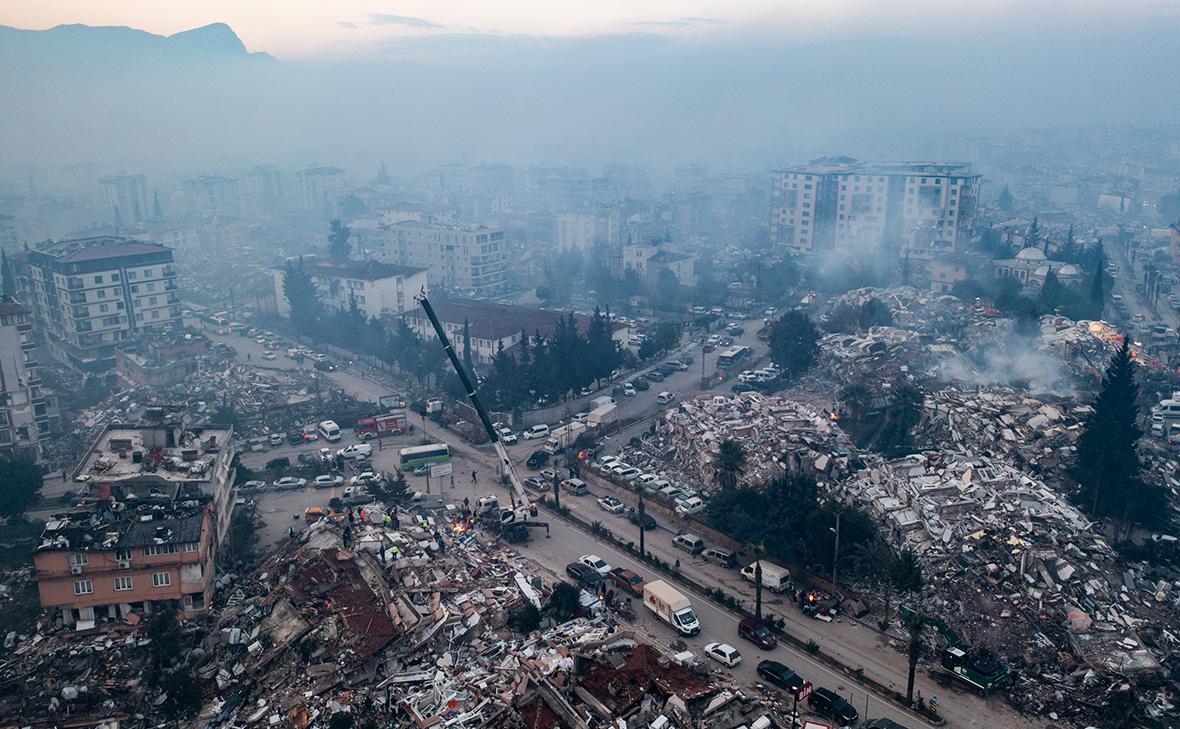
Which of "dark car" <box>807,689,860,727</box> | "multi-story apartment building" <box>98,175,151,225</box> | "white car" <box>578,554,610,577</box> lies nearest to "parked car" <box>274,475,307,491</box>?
"white car" <box>578,554,610,577</box>

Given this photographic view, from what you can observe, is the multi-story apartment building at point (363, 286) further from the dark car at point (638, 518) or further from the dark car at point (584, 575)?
the dark car at point (584, 575)

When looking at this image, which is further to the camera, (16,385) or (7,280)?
(7,280)

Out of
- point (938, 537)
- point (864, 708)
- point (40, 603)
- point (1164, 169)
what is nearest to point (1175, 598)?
point (938, 537)

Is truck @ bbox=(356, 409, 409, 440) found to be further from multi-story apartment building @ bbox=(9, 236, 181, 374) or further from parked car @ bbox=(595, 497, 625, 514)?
multi-story apartment building @ bbox=(9, 236, 181, 374)

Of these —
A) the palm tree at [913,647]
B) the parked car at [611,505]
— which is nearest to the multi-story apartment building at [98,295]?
the parked car at [611,505]

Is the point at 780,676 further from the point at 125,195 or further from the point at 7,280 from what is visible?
the point at 125,195

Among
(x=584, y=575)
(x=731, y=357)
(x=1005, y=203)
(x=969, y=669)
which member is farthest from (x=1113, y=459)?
(x=1005, y=203)
